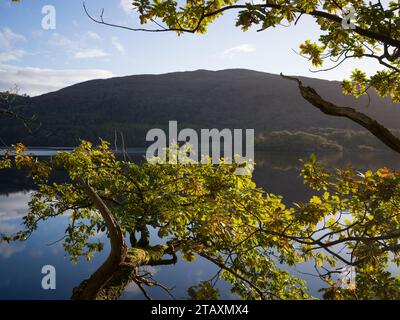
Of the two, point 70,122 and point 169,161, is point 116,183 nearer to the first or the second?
point 169,161

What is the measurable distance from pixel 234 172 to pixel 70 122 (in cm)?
18812

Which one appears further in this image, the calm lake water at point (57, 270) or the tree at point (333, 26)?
the calm lake water at point (57, 270)

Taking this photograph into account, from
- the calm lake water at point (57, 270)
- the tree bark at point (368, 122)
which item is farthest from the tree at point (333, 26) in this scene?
the calm lake water at point (57, 270)

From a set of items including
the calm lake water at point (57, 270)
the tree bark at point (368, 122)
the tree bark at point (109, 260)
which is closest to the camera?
the tree bark at point (368, 122)

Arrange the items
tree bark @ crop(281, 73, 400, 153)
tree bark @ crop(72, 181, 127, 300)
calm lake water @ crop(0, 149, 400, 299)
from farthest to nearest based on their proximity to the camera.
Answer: calm lake water @ crop(0, 149, 400, 299) < tree bark @ crop(72, 181, 127, 300) < tree bark @ crop(281, 73, 400, 153)

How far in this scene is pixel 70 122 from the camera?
183m

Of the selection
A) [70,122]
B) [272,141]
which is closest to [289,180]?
[272,141]

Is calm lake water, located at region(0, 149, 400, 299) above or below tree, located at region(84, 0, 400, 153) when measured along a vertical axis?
below

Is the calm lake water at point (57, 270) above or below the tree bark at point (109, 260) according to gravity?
below

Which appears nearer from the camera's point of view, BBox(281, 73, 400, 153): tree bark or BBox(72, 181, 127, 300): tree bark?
BBox(281, 73, 400, 153): tree bark

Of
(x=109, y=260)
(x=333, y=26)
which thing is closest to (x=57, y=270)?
(x=109, y=260)

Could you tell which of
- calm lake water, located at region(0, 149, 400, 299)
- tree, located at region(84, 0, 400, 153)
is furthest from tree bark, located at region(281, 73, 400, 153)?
calm lake water, located at region(0, 149, 400, 299)

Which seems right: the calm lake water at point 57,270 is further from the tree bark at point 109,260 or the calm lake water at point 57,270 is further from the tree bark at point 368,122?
the tree bark at point 368,122

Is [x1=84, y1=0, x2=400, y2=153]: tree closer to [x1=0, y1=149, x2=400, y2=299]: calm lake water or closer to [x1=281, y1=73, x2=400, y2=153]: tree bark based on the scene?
[x1=281, y1=73, x2=400, y2=153]: tree bark
